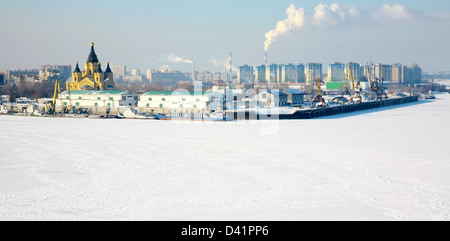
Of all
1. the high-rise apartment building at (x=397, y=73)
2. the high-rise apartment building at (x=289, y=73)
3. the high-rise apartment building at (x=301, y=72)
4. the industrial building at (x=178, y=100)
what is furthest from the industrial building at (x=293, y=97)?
the high-rise apartment building at (x=397, y=73)

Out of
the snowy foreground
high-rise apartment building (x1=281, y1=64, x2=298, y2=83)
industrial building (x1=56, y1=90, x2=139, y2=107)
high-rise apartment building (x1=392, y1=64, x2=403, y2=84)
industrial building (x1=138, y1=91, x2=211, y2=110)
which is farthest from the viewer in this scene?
high-rise apartment building (x1=392, y1=64, x2=403, y2=84)

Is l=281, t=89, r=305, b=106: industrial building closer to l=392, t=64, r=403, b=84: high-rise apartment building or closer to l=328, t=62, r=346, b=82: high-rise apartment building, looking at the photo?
l=328, t=62, r=346, b=82: high-rise apartment building

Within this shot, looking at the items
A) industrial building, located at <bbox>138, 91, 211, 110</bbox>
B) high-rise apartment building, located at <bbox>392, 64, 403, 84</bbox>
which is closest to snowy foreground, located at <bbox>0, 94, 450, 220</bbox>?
industrial building, located at <bbox>138, 91, 211, 110</bbox>

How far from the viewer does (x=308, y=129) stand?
21.0 metres

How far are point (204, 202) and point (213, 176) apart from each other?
7.22ft

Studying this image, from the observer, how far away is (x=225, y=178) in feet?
34.3

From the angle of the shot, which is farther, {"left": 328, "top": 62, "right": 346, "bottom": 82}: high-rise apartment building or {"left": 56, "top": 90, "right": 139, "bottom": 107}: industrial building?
{"left": 328, "top": 62, "right": 346, "bottom": 82}: high-rise apartment building

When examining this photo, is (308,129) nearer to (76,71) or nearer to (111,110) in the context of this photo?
(111,110)

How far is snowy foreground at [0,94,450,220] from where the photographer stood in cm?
795

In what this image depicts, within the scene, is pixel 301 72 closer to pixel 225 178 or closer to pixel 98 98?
pixel 98 98

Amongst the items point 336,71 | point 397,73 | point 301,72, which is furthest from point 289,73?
point 397,73

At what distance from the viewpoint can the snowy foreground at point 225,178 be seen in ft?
26.1

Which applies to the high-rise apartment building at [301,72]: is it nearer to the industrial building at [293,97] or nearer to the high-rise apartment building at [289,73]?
the high-rise apartment building at [289,73]
